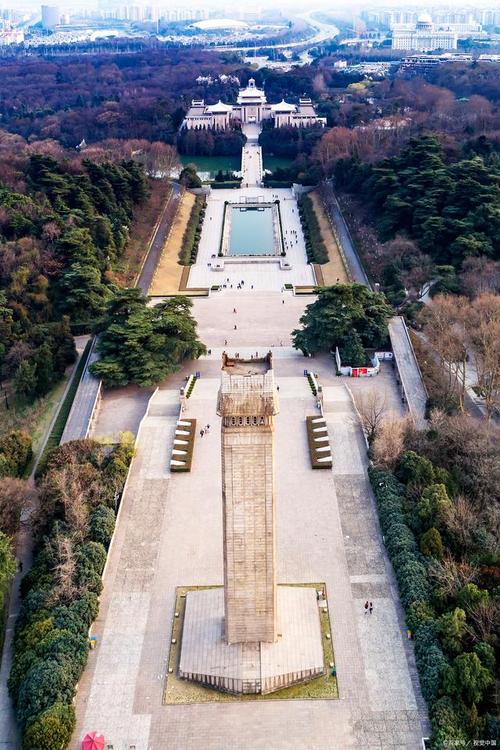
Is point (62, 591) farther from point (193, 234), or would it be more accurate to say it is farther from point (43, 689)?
point (193, 234)

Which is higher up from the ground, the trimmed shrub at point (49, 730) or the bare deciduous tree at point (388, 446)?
the bare deciduous tree at point (388, 446)

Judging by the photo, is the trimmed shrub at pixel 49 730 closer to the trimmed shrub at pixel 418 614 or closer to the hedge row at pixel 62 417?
the trimmed shrub at pixel 418 614

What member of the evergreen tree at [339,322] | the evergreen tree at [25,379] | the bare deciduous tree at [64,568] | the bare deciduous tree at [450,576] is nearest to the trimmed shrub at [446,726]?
the bare deciduous tree at [450,576]

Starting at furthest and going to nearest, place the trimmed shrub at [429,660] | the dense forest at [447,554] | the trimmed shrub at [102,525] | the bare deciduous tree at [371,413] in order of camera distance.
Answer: the bare deciduous tree at [371,413], the trimmed shrub at [102,525], the trimmed shrub at [429,660], the dense forest at [447,554]

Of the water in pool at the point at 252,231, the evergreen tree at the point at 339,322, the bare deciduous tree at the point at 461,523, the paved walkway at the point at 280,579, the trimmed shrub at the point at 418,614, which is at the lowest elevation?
the water in pool at the point at 252,231

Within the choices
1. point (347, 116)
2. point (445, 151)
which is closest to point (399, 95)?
point (347, 116)

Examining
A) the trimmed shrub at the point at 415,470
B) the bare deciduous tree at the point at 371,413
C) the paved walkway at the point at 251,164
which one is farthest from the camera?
the paved walkway at the point at 251,164

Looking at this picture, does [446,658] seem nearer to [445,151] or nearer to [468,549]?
[468,549]
